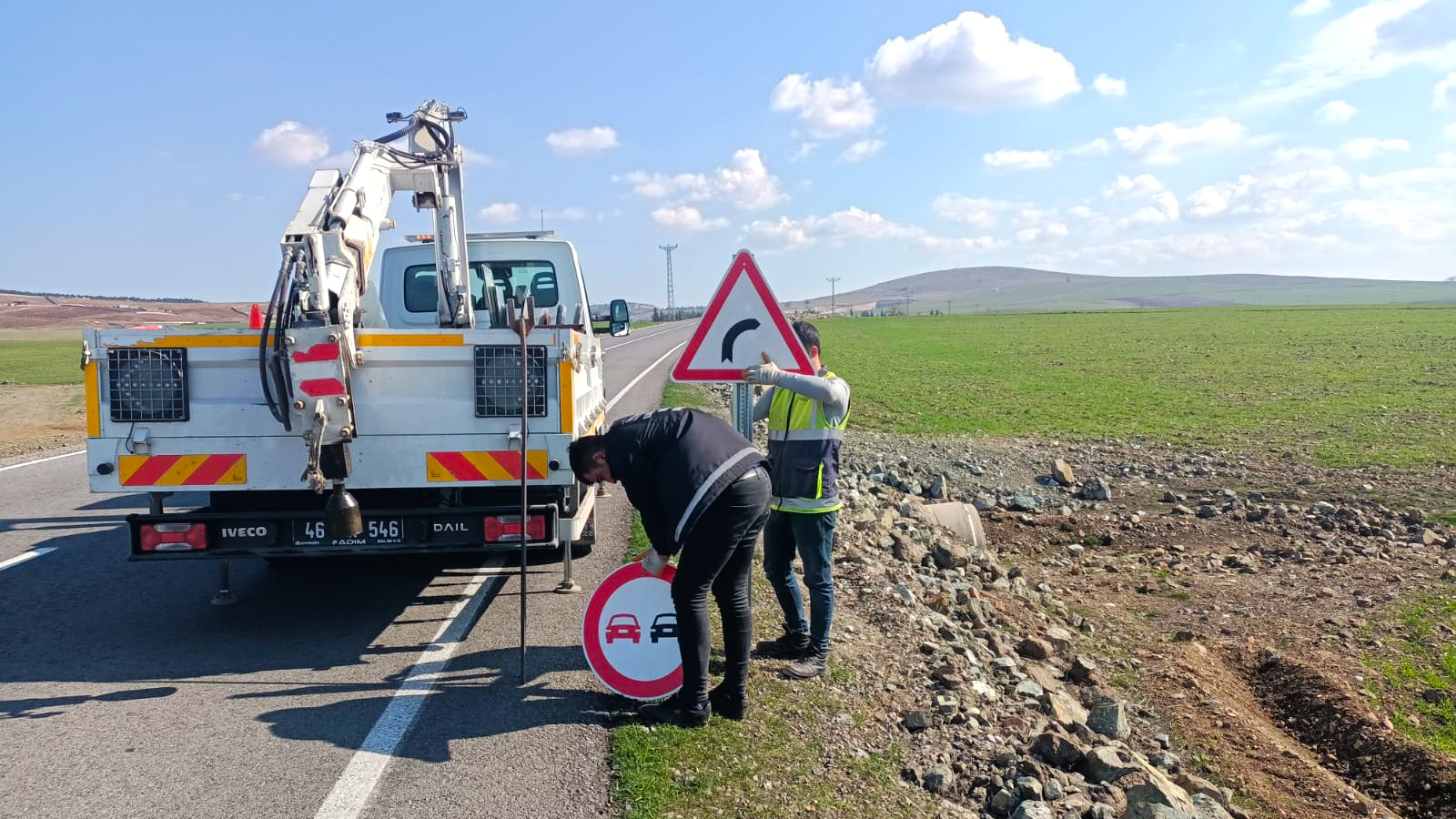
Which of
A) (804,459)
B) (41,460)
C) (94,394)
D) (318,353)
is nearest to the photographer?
(804,459)

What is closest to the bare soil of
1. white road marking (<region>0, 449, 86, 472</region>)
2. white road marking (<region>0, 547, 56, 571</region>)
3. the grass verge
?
white road marking (<region>0, 449, 86, 472</region>)

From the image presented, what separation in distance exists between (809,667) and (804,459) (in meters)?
1.15

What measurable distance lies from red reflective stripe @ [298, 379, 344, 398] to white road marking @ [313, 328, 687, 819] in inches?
63.9

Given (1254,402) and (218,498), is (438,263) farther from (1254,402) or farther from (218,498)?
(1254,402)

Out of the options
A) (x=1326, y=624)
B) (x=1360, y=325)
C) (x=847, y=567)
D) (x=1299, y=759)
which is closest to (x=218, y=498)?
(x=847, y=567)

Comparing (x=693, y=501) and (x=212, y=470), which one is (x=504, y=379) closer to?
(x=212, y=470)

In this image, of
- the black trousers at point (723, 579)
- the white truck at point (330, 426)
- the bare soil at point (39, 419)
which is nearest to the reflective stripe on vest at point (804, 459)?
the black trousers at point (723, 579)

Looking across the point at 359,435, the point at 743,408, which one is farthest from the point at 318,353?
the point at 743,408

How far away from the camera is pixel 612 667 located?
4.99 metres

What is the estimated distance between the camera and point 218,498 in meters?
6.23

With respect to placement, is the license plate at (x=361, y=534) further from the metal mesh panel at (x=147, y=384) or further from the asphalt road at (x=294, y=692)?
the metal mesh panel at (x=147, y=384)

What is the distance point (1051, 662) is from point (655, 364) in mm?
24836

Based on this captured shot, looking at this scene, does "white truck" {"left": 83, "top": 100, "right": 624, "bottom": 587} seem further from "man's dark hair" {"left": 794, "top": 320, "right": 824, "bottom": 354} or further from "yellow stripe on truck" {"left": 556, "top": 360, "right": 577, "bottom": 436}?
"man's dark hair" {"left": 794, "top": 320, "right": 824, "bottom": 354}

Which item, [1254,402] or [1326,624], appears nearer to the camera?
[1326,624]
